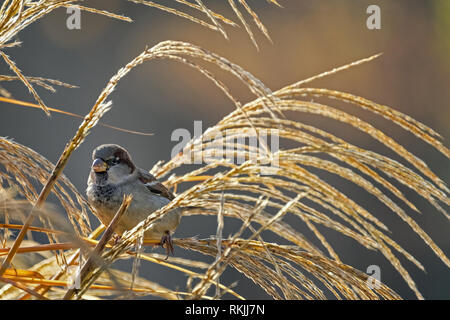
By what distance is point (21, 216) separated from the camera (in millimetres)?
625

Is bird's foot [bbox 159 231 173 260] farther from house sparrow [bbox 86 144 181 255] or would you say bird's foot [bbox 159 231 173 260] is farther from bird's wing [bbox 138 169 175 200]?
bird's wing [bbox 138 169 175 200]

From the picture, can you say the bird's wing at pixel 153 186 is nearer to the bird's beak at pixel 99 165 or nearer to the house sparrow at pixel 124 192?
the house sparrow at pixel 124 192

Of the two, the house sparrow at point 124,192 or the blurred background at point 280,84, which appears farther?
the blurred background at point 280,84

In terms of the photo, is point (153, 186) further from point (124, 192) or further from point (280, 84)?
point (280, 84)

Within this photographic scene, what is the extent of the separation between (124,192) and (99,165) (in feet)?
0.31

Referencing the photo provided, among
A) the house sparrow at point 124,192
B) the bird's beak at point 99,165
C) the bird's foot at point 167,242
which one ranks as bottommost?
the bird's foot at point 167,242

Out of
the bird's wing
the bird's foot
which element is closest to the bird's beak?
the bird's wing

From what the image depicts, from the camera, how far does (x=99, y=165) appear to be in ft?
5.06

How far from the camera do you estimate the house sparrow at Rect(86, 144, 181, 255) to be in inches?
59.1

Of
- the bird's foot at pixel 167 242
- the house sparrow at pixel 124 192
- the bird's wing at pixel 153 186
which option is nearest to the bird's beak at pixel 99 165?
the house sparrow at pixel 124 192

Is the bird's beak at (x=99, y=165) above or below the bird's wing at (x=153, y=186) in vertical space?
above

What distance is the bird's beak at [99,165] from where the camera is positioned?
1.53 metres

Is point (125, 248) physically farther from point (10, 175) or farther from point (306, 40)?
point (306, 40)
